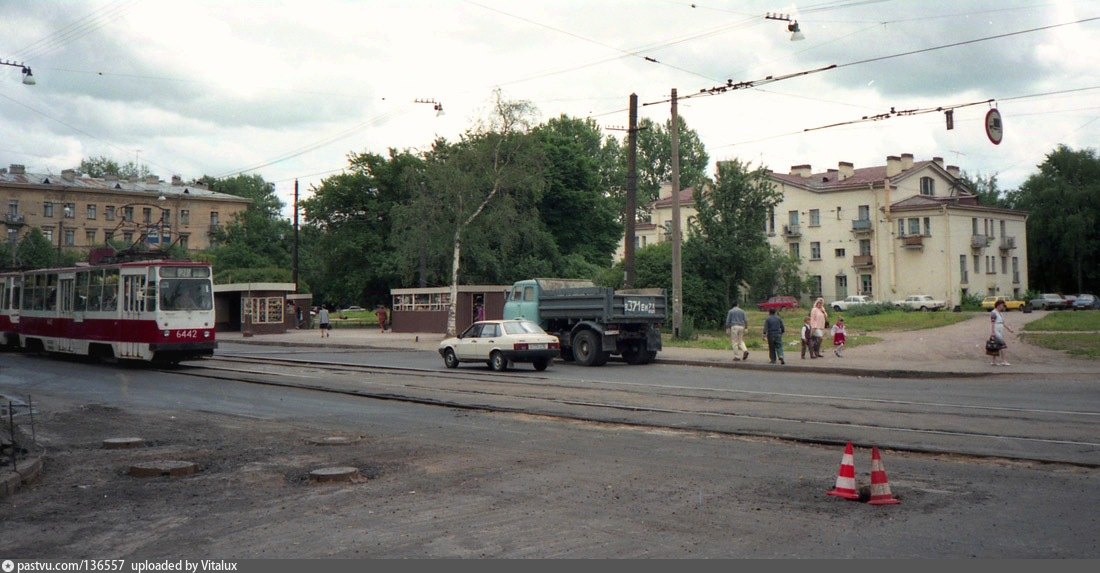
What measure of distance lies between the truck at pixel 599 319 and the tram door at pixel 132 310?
11.0 metres

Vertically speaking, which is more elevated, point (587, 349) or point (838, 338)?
point (838, 338)

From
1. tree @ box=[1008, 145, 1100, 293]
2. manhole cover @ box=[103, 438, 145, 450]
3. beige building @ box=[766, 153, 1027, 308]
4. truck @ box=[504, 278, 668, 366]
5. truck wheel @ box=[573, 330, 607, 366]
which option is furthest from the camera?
tree @ box=[1008, 145, 1100, 293]

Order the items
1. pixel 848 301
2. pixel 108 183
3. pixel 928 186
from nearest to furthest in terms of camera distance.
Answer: pixel 848 301
pixel 928 186
pixel 108 183

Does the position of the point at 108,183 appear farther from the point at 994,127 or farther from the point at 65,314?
the point at 994,127

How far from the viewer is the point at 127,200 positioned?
88.9 meters

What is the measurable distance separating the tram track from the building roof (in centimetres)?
7118

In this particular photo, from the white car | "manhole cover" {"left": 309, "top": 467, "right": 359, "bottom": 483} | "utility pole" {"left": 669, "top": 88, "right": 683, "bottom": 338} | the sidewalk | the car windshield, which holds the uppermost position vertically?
"utility pole" {"left": 669, "top": 88, "right": 683, "bottom": 338}

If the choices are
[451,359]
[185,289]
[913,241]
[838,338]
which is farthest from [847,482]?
[913,241]

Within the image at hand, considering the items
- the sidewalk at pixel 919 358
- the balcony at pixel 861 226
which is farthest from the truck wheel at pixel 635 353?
the balcony at pixel 861 226

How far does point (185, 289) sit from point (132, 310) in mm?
1521

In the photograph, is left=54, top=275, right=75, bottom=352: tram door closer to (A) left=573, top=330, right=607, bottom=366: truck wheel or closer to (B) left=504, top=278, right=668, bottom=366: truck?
(B) left=504, top=278, right=668, bottom=366: truck

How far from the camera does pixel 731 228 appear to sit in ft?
143

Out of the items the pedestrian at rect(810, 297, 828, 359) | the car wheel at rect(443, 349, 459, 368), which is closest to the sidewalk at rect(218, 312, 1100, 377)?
the pedestrian at rect(810, 297, 828, 359)

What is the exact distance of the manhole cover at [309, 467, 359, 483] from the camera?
8.98m
